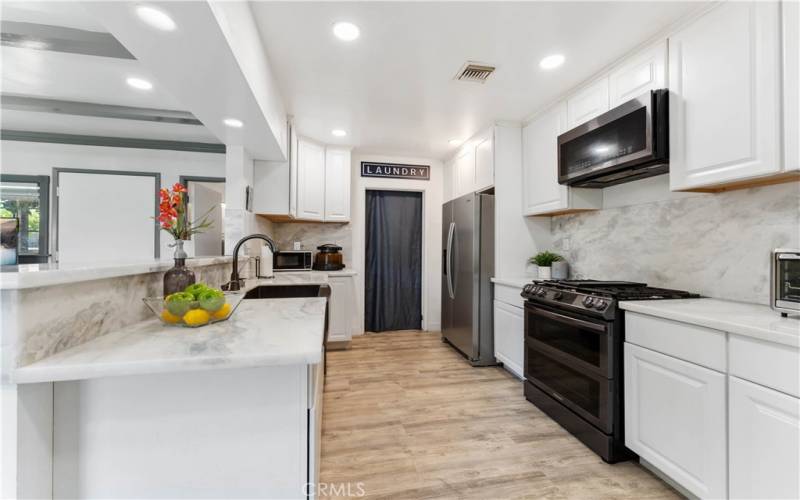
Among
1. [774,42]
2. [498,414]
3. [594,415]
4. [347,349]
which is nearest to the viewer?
[774,42]

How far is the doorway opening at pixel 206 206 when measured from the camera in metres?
3.91

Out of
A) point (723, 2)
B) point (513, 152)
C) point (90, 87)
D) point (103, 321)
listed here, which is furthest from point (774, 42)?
point (90, 87)

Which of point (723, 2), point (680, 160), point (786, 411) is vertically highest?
point (723, 2)

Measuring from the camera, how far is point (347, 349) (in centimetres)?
371

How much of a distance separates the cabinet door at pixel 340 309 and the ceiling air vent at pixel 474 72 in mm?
2397

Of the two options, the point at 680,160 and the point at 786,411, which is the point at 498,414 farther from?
the point at 680,160

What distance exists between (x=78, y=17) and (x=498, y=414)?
354 centimetres

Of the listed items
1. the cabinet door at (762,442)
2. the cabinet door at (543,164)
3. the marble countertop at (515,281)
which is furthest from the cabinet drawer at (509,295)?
the cabinet door at (762,442)

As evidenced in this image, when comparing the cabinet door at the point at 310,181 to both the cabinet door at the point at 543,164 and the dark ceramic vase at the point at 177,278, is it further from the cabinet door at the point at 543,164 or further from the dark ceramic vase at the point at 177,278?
the dark ceramic vase at the point at 177,278

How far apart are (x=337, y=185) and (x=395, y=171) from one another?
3.05 ft

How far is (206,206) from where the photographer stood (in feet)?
13.4

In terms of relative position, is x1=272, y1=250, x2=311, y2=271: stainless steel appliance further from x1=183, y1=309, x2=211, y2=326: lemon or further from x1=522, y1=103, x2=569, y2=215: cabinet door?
x1=183, y1=309, x2=211, y2=326: lemon

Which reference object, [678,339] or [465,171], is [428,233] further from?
[678,339]

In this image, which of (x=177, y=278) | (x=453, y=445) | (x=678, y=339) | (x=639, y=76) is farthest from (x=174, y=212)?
(x=639, y=76)
